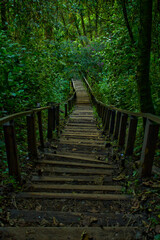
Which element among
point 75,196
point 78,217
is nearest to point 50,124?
point 75,196

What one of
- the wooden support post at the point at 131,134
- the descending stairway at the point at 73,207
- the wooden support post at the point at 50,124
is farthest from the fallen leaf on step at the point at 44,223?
the wooden support post at the point at 50,124

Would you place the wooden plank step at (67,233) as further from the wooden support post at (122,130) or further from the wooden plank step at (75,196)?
the wooden support post at (122,130)

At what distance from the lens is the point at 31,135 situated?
3219 millimetres

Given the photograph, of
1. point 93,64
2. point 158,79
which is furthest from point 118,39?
point 93,64

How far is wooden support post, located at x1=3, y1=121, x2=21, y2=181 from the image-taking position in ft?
7.08

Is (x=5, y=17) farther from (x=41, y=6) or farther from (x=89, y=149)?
(x=89, y=149)

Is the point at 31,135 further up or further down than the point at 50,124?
further up

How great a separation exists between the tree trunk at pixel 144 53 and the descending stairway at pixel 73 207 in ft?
4.58

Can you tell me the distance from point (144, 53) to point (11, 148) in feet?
8.96

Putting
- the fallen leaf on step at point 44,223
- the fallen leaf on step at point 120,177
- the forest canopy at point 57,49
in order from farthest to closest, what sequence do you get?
the forest canopy at point 57,49
the fallen leaf on step at point 120,177
the fallen leaf on step at point 44,223

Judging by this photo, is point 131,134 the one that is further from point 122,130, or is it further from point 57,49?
point 57,49

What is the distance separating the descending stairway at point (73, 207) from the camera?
4.96 ft

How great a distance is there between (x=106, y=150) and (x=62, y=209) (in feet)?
7.96

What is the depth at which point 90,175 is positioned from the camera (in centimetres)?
296
